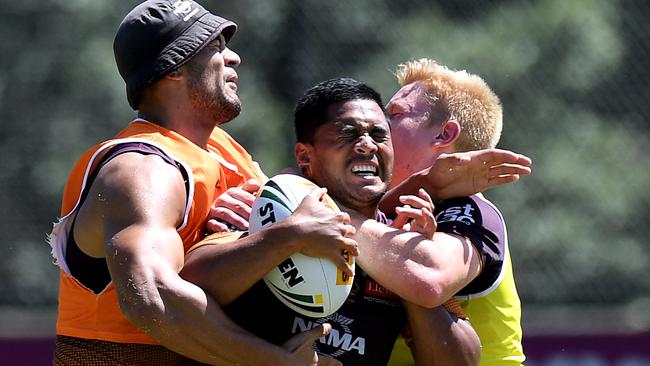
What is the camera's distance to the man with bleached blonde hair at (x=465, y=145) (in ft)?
15.5

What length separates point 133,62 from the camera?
463cm

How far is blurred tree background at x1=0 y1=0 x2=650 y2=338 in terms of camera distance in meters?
9.62

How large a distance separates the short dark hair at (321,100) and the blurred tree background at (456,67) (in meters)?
4.78

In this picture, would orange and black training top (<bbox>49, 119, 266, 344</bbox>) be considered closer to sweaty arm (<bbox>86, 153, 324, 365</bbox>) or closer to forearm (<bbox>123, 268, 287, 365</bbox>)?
sweaty arm (<bbox>86, 153, 324, 365</bbox>)

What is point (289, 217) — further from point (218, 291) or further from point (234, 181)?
point (234, 181)

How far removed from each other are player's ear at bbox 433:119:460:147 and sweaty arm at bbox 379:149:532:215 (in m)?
0.42

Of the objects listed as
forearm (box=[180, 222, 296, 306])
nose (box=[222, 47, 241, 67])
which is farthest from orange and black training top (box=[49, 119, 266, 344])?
nose (box=[222, 47, 241, 67])

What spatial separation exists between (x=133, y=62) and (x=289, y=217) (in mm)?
1030

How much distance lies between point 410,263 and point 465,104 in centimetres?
118

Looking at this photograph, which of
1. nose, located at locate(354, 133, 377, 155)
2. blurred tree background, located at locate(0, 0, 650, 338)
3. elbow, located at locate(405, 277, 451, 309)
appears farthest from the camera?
blurred tree background, located at locate(0, 0, 650, 338)

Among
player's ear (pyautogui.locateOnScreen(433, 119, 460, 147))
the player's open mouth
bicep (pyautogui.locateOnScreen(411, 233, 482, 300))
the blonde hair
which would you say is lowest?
bicep (pyautogui.locateOnScreen(411, 233, 482, 300))

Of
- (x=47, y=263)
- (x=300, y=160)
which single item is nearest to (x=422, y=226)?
(x=300, y=160)

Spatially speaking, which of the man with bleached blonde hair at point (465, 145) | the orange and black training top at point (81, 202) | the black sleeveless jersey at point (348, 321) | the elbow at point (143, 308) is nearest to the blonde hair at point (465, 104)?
the man with bleached blonde hair at point (465, 145)

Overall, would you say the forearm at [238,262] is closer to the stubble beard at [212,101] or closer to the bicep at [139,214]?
the bicep at [139,214]
